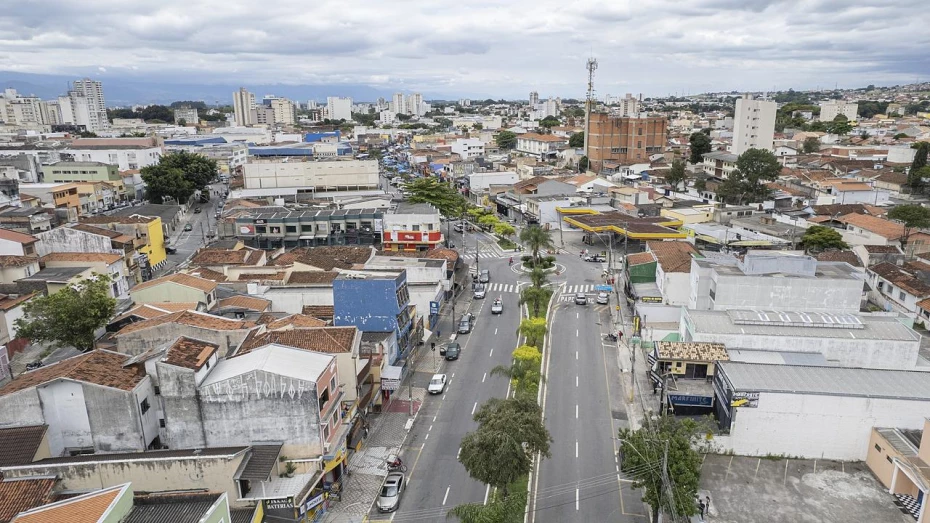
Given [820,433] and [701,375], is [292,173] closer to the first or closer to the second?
[701,375]

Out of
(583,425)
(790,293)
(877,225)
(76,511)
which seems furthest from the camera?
(877,225)

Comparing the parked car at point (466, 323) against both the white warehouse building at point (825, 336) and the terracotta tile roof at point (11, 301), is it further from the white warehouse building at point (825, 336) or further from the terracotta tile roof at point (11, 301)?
the terracotta tile roof at point (11, 301)

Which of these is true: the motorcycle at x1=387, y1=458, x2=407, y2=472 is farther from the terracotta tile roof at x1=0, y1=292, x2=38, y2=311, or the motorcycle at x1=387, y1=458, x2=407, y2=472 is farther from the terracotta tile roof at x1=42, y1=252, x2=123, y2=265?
the terracotta tile roof at x1=42, y1=252, x2=123, y2=265

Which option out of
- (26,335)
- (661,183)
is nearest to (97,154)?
(26,335)

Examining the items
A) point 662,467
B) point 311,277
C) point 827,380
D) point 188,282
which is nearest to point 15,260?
point 188,282

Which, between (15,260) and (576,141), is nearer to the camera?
(15,260)

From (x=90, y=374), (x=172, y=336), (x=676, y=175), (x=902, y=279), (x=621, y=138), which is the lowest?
(x=902, y=279)

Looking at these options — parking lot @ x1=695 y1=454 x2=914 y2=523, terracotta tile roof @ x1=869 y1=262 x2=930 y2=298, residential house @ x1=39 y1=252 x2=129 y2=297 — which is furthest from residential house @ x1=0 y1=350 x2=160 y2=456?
terracotta tile roof @ x1=869 y1=262 x2=930 y2=298

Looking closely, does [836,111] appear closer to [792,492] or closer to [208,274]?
[792,492]
